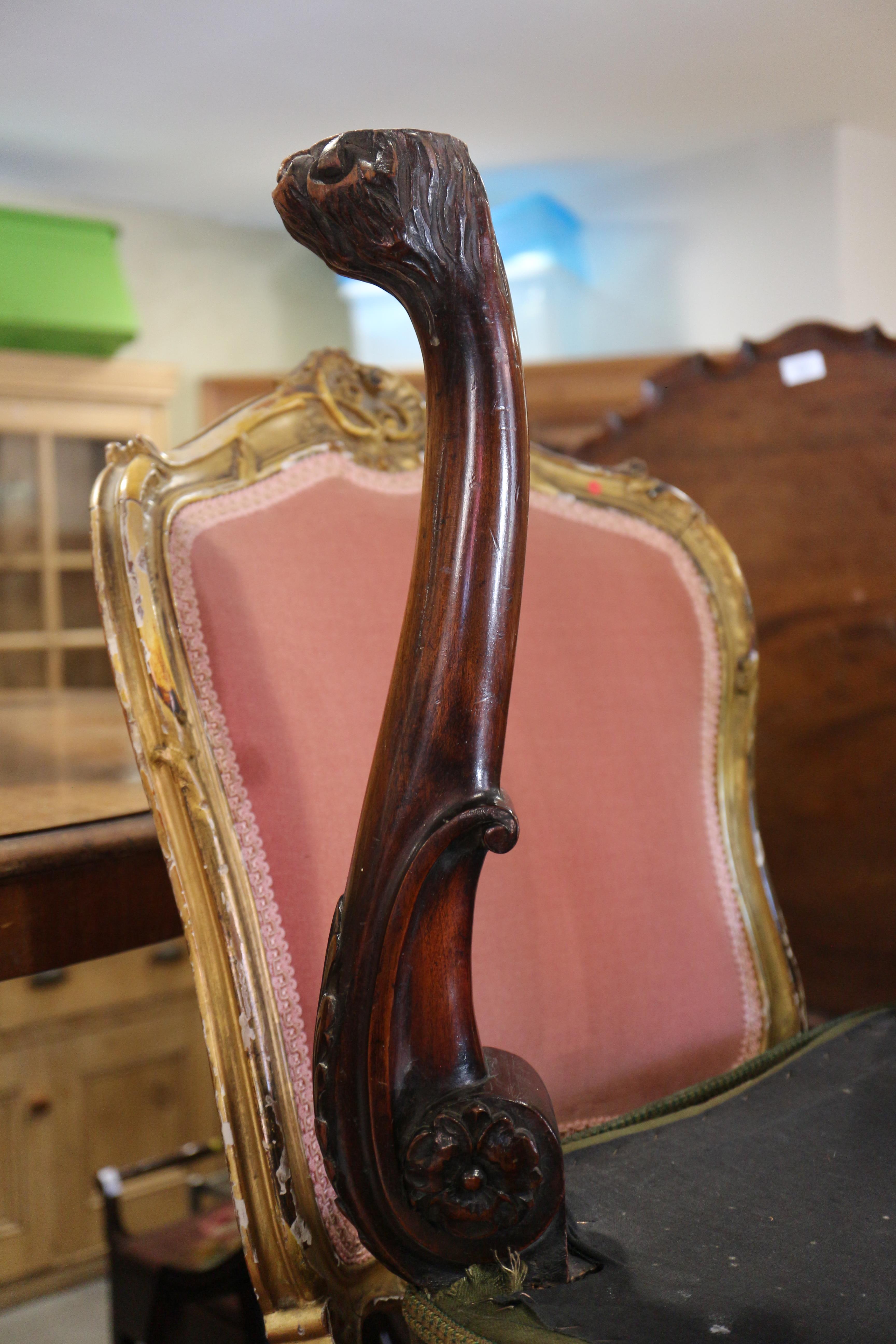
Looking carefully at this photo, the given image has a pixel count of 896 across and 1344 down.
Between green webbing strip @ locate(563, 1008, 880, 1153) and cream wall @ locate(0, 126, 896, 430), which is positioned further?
cream wall @ locate(0, 126, 896, 430)

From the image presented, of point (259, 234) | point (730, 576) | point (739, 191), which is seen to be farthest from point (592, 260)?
point (730, 576)

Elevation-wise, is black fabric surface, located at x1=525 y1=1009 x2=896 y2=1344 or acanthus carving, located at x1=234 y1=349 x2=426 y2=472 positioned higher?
acanthus carving, located at x1=234 y1=349 x2=426 y2=472

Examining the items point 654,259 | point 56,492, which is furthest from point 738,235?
point 56,492

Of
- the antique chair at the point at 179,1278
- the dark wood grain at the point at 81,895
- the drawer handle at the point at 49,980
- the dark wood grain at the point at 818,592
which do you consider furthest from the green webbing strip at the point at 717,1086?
the drawer handle at the point at 49,980

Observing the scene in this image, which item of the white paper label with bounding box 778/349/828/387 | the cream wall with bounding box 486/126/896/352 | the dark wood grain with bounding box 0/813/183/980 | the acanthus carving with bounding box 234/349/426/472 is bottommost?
the dark wood grain with bounding box 0/813/183/980

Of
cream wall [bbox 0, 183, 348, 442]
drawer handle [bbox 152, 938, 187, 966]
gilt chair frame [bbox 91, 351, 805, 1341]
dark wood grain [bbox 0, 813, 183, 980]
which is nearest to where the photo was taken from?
gilt chair frame [bbox 91, 351, 805, 1341]

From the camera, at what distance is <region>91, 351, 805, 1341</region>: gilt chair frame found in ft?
1.57

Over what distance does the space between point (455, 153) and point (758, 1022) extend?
1.78 feet

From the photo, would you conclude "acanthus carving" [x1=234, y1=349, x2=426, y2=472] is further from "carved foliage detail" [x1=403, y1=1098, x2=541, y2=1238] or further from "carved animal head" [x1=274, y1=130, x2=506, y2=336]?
"carved foliage detail" [x1=403, y1=1098, x2=541, y2=1238]

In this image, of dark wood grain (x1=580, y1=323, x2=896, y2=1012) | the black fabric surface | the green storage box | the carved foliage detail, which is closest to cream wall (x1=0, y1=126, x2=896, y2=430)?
the green storage box

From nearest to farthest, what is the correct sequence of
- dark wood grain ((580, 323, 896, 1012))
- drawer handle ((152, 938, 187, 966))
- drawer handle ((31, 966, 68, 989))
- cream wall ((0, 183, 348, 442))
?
dark wood grain ((580, 323, 896, 1012))
drawer handle ((31, 966, 68, 989))
drawer handle ((152, 938, 187, 966))
cream wall ((0, 183, 348, 442))

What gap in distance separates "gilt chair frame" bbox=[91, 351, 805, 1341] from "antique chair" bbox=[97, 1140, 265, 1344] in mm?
660

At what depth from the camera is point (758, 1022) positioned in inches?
27.6

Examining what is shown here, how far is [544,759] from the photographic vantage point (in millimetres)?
666
